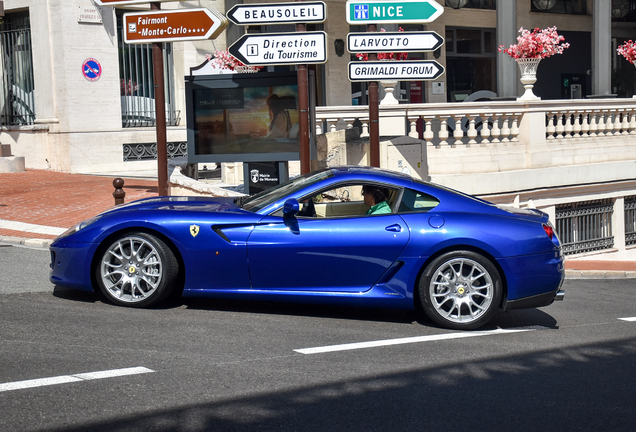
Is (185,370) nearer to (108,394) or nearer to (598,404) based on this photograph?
(108,394)

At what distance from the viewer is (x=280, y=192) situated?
663 cm

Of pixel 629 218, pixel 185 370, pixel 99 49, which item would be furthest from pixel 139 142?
pixel 185 370

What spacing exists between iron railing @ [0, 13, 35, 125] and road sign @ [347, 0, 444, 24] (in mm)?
11502

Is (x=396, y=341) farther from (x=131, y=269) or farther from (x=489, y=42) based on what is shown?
(x=489, y=42)

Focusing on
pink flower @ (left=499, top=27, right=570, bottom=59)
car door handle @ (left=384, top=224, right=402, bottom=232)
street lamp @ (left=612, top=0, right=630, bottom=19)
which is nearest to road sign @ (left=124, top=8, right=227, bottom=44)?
car door handle @ (left=384, top=224, right=402, bottom=232)

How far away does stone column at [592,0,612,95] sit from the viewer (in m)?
23.7

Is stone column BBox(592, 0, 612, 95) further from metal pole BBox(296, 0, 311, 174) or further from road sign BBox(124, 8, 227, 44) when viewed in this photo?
road sign BBox(124, 8, 227, 44)

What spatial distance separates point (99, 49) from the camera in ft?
60.6

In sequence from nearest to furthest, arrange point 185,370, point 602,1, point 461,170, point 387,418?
point 387,418 < point 185,370 < point 461,170 < point 602,1

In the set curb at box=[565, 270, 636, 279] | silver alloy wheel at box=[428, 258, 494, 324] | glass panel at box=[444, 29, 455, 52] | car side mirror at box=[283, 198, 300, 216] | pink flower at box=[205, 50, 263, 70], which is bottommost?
curb at box=[565, 270, 636, 279]

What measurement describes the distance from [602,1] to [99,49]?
15.6m

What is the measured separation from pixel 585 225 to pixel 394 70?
6.88 meters

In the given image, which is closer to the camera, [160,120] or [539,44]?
[160,120]

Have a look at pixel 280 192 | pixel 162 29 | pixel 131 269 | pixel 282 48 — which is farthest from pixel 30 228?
pixel 280 192
